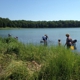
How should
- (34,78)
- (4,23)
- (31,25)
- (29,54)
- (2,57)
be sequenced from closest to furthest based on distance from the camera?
1. (34,78)
2. (2,57)
3. (29,54)
4. (4,23)
5. (31,25)

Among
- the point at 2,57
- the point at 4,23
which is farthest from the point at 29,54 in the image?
the point at 4,23

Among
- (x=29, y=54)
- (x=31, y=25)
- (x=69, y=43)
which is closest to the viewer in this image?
(x=29, y=54)

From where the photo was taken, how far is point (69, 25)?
167625 mm

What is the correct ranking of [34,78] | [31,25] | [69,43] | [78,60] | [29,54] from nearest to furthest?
[34,78]
[78,60]
[29,54]
[69,43]
[31,25]

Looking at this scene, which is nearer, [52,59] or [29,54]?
[52,59]

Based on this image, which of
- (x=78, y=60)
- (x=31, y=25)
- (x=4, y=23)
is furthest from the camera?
(x=31, y=25)

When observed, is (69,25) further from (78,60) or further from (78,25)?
(78,60)

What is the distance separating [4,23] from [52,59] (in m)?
132

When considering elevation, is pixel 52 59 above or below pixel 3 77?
above

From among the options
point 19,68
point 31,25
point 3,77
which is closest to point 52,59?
point 19,68

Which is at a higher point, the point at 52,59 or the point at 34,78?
the point at 52,59

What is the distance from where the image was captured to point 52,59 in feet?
23.7

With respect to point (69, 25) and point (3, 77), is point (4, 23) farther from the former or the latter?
point (3, 77)

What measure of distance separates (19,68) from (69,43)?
877 centimetres
